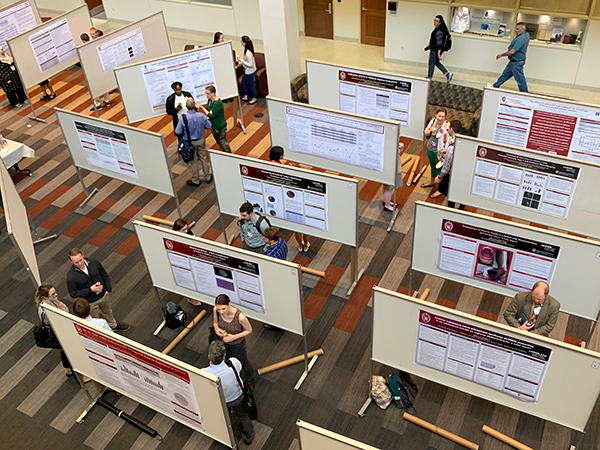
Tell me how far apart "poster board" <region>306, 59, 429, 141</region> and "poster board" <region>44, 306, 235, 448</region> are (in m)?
5.09

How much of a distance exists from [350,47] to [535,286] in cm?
885

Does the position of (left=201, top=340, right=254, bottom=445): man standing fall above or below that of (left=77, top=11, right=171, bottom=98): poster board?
below

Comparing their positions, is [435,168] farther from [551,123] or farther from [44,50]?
[44,50]

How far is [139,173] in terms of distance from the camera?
292 inches

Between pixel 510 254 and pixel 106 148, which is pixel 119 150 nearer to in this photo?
pixel 106 148

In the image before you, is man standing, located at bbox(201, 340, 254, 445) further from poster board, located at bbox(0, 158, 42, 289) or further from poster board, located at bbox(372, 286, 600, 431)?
poster board, located at bbox(0, 158, 42, 289)

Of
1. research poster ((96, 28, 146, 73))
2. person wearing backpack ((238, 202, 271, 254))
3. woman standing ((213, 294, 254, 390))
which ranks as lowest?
woman standing ((213, 294, 254, 390))

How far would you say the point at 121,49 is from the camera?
32.8 feet

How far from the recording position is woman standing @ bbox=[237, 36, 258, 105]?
32.7ft

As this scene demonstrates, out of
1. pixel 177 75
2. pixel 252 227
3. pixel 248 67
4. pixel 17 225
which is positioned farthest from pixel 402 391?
pixel 248 67

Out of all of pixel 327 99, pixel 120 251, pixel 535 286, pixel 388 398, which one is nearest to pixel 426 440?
pixel 388 398

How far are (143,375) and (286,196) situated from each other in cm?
266

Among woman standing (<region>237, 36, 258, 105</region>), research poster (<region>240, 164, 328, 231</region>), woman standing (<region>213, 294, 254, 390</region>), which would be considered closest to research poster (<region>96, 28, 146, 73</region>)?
woman standing (<region>237, 36, 258, 105</region>)

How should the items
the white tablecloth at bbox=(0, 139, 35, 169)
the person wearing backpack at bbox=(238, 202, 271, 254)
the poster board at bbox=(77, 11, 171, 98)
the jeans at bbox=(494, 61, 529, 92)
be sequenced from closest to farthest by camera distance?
the person wearing backpack at bbox=(238, 202, 271, 254) < the white tablecloth at bbox=(0, 139, 35, 169) < the jeans at bbox=(494, 61, 529, 92) < the poster board at bbox=(77, 11, 171, 98)
